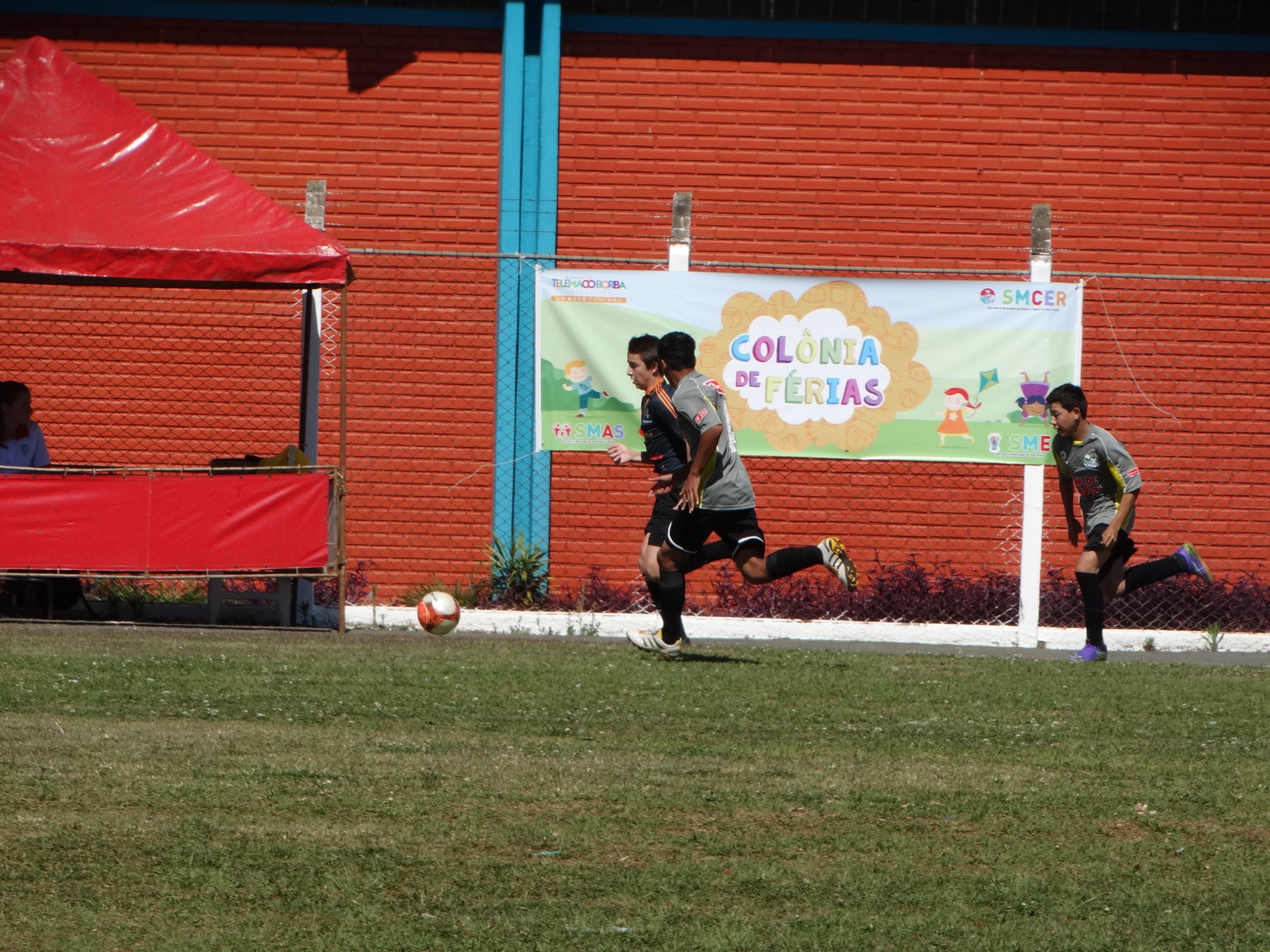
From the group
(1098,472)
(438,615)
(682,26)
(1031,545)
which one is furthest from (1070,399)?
(682,26)

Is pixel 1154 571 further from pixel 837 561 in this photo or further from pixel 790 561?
pixel 790 561

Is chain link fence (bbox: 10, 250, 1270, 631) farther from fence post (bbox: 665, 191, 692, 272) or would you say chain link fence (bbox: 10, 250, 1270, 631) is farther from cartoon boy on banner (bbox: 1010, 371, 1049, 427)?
cartoon boy on banner (bbox: 1010, 371, 1049, 427)

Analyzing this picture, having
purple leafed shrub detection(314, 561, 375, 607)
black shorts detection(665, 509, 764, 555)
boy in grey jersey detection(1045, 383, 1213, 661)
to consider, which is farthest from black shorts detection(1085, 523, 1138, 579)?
purple leafed shrub detection(314, 561, 375, 607)

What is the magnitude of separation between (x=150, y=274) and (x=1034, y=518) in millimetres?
6546

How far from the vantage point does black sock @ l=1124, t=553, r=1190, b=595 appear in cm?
1109

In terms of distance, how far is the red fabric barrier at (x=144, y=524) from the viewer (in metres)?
10.7

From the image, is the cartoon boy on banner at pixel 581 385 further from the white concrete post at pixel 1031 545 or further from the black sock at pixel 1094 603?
the black sock at pixel 1094 603

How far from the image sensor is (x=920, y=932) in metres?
3.97

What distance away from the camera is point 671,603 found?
32.2 ft

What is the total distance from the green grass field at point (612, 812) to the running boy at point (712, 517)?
971 mm

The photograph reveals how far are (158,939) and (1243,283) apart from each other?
11785 millimetres

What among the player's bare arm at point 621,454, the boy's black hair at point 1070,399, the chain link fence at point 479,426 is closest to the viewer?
the player's bare arm at point 621,454

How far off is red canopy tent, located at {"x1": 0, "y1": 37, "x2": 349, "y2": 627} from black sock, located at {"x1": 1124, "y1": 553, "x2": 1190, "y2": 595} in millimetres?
5555

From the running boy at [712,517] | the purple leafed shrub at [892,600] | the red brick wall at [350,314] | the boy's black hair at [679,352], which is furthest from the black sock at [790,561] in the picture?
the red brick wall at [350,314]
